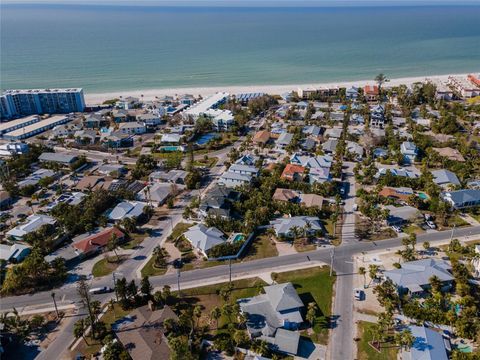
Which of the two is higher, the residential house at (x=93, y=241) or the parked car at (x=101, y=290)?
the residential house at (x=93, y=241)

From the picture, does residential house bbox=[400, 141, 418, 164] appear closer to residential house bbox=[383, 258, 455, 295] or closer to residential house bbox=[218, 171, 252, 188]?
residential house bbox=[218, 171, 252, 188]

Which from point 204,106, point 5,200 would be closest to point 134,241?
point 5,200

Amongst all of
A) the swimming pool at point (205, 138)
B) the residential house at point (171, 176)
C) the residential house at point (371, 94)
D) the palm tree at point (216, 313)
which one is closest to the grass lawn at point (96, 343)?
the palm tree at point (216, 313)

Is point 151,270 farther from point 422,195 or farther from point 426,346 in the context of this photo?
point 422,195

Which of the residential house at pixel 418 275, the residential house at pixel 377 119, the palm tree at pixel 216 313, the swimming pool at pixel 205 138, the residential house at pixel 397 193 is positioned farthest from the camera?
the residential house at pixel 377 119

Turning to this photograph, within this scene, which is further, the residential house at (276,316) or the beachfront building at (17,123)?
the beachfront building at (17,123)

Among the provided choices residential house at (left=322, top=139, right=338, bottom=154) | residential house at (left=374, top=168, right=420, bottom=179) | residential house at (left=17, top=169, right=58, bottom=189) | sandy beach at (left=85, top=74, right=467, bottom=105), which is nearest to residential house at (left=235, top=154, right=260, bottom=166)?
residential house at (left=322, top=139, right=338, bottom=154)

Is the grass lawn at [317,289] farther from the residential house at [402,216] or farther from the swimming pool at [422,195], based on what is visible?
the swimming pool at [422,195]

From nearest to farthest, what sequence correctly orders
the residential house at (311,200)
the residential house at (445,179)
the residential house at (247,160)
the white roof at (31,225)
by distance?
the white roof at (31,225) → the residential house at (311,200) → the residential house at (445,179) → the residential house at (247,160)
